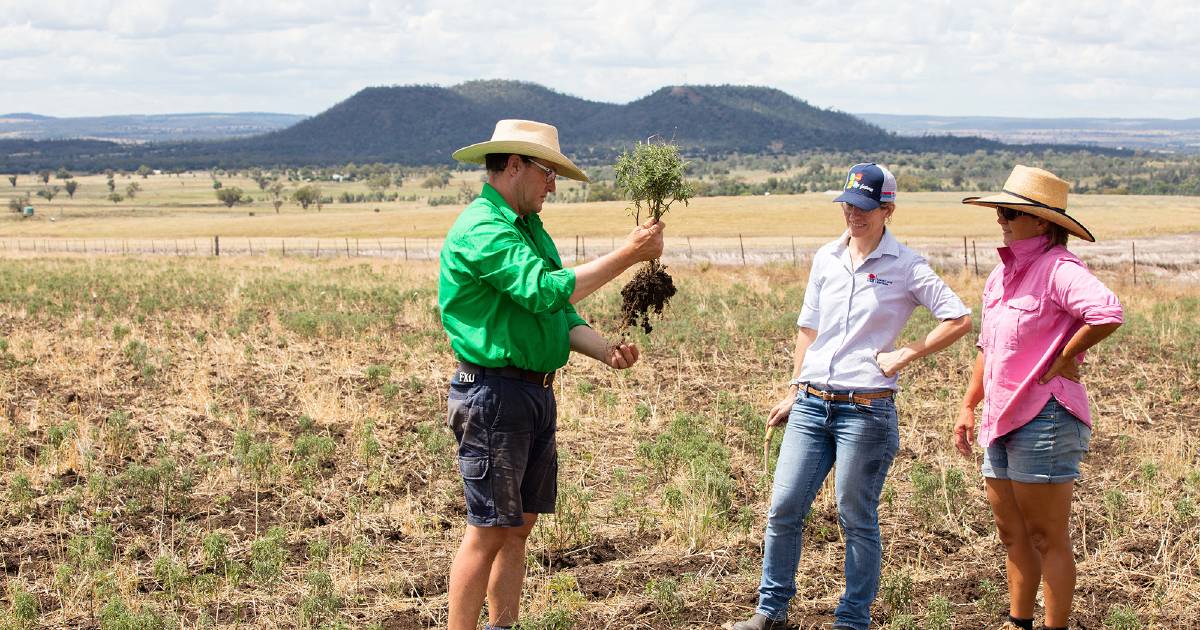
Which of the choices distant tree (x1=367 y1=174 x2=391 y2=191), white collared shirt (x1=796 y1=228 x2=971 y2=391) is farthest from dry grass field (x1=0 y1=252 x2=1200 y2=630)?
distant tree (x1=367 y1=174 x2=391 y2=191)

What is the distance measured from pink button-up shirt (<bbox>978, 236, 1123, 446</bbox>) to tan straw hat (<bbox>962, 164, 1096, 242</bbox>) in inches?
5.1

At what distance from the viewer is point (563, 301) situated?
13.8 feet

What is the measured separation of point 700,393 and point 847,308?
241 inches

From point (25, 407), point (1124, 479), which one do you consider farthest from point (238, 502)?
point (1124, 479)

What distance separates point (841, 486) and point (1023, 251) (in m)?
1.35

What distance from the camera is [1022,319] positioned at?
15.5ft

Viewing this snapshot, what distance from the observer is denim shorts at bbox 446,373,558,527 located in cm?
445

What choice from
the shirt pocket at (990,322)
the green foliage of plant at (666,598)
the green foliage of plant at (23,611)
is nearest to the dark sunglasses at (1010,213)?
the shirt pocket at (990,322)

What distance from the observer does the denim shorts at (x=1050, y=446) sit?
4617 millimetres

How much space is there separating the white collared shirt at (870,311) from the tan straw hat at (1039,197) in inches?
18.9

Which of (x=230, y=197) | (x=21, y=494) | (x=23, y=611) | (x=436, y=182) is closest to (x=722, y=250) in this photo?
(x=21, y=494)

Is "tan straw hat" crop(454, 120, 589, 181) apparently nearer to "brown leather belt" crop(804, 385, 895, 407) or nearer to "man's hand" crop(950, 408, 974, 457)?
"brown leather belt" crop(804, 385, 895, 407)

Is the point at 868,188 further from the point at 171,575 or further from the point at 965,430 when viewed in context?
the point at 171,575

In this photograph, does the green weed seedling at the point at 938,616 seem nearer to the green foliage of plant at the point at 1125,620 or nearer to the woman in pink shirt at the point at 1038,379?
the woman in pink shirt at the point at 1038,379
